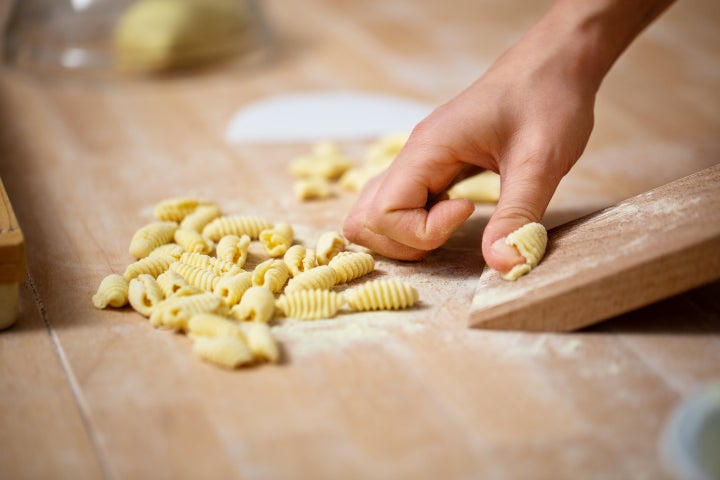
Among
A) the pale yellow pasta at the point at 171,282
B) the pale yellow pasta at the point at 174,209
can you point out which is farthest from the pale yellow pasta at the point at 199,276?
the pale yellow pasta at the point at 174,209

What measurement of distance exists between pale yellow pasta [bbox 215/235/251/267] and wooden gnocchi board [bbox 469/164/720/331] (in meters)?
0.35

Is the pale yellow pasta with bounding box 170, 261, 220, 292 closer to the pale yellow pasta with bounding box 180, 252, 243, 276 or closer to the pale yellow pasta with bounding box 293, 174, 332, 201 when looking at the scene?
the pale yellow pasta with bounding box 180, 252, 243, 276

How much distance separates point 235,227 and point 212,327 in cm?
30

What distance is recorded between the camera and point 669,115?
1.82 meters

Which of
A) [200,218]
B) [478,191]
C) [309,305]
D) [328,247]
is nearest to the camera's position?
[309,305]

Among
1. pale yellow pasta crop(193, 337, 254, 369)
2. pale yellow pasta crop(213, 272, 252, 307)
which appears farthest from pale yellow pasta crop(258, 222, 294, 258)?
pale yellow pasta crop(193, 337, 254, 369)

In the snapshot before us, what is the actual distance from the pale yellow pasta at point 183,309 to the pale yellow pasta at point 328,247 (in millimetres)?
180

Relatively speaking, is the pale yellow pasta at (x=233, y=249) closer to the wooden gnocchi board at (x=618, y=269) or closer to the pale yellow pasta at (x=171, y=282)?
the pale yellow pasta at (x=171, y=282)

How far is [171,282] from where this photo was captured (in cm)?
108

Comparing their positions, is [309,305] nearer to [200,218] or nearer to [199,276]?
[199,276]

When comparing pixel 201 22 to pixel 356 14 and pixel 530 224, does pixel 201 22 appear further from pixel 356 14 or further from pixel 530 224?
pixel 530 224

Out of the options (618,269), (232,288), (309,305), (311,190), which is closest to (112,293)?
(232,288)

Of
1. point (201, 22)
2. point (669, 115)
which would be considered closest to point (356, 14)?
point (201, 22)

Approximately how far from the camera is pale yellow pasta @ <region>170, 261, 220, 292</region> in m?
1.10
